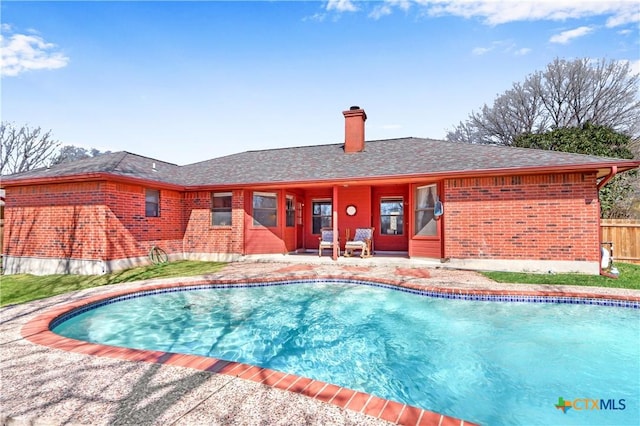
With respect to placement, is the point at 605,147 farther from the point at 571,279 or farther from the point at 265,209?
the point at 265,209

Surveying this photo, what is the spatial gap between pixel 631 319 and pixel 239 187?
10669 mm

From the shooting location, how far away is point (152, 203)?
10625 mm

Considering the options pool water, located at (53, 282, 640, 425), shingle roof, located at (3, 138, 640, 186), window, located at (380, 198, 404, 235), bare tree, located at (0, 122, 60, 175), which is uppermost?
bare tree, located at (0, 122, 60, 175)

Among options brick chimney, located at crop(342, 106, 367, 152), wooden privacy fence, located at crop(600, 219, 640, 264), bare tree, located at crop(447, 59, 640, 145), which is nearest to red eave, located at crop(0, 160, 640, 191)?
wooden privacy fence, located at crop(600, 219, 640, 264)

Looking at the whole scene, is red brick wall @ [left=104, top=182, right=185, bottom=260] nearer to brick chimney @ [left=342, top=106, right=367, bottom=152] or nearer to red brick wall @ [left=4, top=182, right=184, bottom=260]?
red brick wall @ [left=4, top=182, right=184, bottom=260]

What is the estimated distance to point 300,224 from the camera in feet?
45.5

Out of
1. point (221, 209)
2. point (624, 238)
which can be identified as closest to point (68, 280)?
point (221, 209)

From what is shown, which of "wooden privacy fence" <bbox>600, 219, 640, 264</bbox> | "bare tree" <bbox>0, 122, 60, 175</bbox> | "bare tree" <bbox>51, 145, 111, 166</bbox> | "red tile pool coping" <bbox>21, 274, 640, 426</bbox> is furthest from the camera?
"bare tree" <bbox>51, 145, 111, 166</bbox>

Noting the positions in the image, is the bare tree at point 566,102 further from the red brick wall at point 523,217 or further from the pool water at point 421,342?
the pool water at point 421,342

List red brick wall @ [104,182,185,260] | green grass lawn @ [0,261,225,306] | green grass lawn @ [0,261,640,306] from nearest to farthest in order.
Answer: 1. green grass lawn @ [0,261,225,306]
2. green grass lawn @ [0,261,640,306]
3. red brick wall @ [104,182,185,260]

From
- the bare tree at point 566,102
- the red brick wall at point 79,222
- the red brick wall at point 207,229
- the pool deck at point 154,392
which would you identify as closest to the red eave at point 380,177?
the red brick wall at point 79,222

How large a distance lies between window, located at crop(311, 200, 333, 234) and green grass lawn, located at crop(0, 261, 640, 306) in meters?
5.57

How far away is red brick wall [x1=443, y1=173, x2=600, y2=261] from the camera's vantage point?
809cm

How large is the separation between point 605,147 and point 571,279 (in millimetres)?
13770
